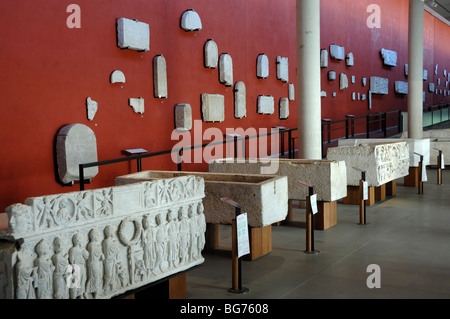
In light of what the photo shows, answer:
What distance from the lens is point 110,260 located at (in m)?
4.26

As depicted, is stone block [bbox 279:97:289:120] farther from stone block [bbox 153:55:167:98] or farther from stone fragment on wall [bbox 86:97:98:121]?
stone fragment on wall [bbox 86:97:98:121]

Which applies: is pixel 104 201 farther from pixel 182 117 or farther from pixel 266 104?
pixel 266 104

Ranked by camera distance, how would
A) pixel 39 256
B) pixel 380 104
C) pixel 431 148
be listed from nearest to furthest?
pixel 39 256, pixel 431 148, pixel 380 104

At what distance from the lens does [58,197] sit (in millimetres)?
3936

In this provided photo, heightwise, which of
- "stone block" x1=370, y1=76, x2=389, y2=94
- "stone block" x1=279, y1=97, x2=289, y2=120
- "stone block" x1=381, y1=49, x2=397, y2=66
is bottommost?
"stone block" x1=279, y1=97, x2=289, y2=120

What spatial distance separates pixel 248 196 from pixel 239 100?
6642mm

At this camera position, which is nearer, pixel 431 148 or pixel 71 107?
pixel 71 107

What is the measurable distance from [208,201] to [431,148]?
33.9 feet

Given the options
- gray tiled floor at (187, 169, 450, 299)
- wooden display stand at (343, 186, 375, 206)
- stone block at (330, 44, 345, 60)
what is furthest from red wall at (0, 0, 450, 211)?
wooden display stand at (343, 186, 375, 206)

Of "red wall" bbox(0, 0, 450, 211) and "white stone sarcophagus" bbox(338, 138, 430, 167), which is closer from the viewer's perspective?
"red wall" bbox(0, 0, 450, 211)

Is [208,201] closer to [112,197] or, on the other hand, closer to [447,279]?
[112,197]

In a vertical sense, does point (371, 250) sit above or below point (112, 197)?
below

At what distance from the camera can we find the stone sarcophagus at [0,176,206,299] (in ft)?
12.0
